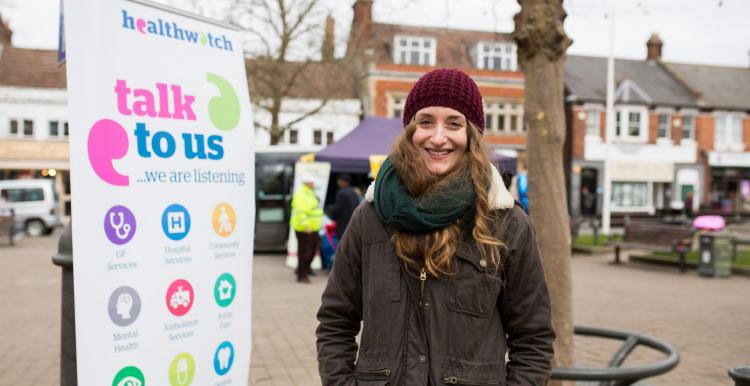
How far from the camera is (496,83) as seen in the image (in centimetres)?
3688

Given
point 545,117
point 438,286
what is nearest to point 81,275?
point 438,286

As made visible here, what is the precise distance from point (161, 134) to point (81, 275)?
76cm

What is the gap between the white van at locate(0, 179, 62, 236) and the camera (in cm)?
2306

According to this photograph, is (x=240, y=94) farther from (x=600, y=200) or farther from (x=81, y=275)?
(x=600, y=200)

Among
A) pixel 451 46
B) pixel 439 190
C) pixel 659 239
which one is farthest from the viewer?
pixel 451 46

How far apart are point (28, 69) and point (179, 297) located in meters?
36.6

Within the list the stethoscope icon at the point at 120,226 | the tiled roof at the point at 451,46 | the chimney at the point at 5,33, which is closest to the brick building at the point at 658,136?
the tiled roof at the point at 451,46

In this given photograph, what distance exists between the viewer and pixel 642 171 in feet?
118

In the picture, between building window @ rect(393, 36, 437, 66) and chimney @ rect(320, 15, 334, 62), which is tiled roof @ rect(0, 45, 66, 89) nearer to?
building window @ rect(393, 36, 437, 66)

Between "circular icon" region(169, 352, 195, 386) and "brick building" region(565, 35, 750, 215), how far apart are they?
32393 mm

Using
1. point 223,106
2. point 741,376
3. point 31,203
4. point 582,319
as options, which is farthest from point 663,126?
point 223,106

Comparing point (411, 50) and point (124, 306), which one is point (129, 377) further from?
point (411, 50)

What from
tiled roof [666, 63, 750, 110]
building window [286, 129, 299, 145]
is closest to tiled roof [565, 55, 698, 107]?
tiled roof [666, 63, 750, 110]

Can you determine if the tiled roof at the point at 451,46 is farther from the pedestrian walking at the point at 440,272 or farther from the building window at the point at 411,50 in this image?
the pedestrian walking at the point at 440,272
